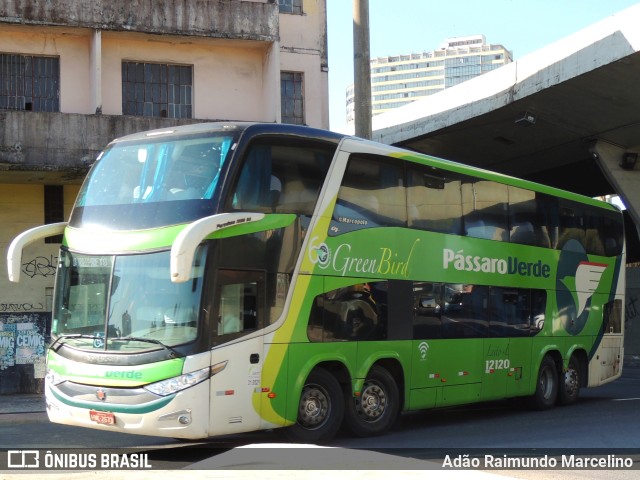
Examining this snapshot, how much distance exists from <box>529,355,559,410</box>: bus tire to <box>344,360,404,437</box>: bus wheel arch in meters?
4.70

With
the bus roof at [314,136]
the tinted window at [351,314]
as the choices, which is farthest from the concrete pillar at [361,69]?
the tinted window at [351,314]

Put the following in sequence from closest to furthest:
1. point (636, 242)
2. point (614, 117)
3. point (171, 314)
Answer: point (171, 314)
point (614, 117)
point (636, 242)

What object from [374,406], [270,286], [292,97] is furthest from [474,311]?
[292,97]

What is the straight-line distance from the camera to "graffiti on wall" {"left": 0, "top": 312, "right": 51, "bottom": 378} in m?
20.9

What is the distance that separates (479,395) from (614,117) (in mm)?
13259

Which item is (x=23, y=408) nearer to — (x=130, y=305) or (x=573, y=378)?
(x=130, y=305)

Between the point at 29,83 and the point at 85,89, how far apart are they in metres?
1.22

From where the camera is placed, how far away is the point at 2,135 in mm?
19422

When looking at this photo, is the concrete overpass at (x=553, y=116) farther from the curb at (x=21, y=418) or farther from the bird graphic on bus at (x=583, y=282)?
the curb at (x=21, y=418)

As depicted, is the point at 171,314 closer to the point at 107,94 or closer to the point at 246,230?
the point at 246,230

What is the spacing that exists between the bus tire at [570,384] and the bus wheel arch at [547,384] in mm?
158

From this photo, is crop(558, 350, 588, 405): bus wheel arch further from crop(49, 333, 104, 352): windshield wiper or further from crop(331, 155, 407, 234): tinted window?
crop(49, 333, 104, 352): windshield wiper

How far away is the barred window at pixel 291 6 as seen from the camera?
24375 mm

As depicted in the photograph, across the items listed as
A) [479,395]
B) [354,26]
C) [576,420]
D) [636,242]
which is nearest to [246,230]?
[479,395]
